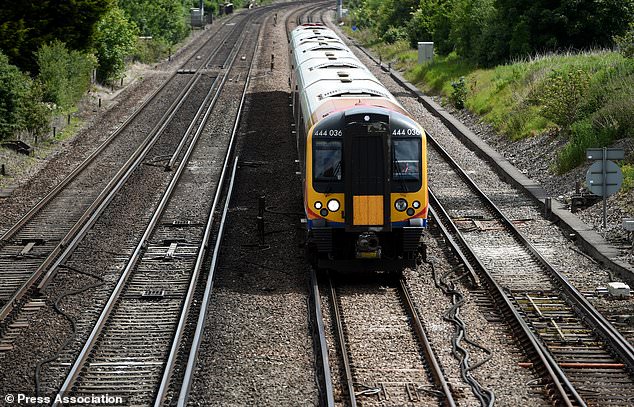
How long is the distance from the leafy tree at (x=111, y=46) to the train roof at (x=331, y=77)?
13.5m

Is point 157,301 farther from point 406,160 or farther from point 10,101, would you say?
point 10,101

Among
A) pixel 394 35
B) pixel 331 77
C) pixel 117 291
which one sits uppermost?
pixel 331 77

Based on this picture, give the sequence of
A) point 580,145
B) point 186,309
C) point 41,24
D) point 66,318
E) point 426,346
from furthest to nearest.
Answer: point 41,24
point 580,145
point 186,309
point 66,318
point 426,346

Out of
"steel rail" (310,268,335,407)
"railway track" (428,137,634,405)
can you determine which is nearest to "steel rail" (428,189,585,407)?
"railway track" (428,137,634,405)

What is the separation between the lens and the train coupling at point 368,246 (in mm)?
14453

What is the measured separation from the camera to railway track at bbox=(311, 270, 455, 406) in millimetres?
10781

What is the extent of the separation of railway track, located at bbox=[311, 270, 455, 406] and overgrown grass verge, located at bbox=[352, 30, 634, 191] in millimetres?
7438

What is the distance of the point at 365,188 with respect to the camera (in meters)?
14.4

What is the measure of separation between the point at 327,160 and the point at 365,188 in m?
0.76

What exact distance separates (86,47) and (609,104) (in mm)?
21268

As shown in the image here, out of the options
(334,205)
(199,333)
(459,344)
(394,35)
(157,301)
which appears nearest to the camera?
(459,344)

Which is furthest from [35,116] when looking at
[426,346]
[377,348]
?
[426,346]

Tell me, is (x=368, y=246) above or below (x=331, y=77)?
below

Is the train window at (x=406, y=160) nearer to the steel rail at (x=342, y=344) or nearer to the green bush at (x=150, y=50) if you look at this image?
the steel rail at (x=342, y=344)
